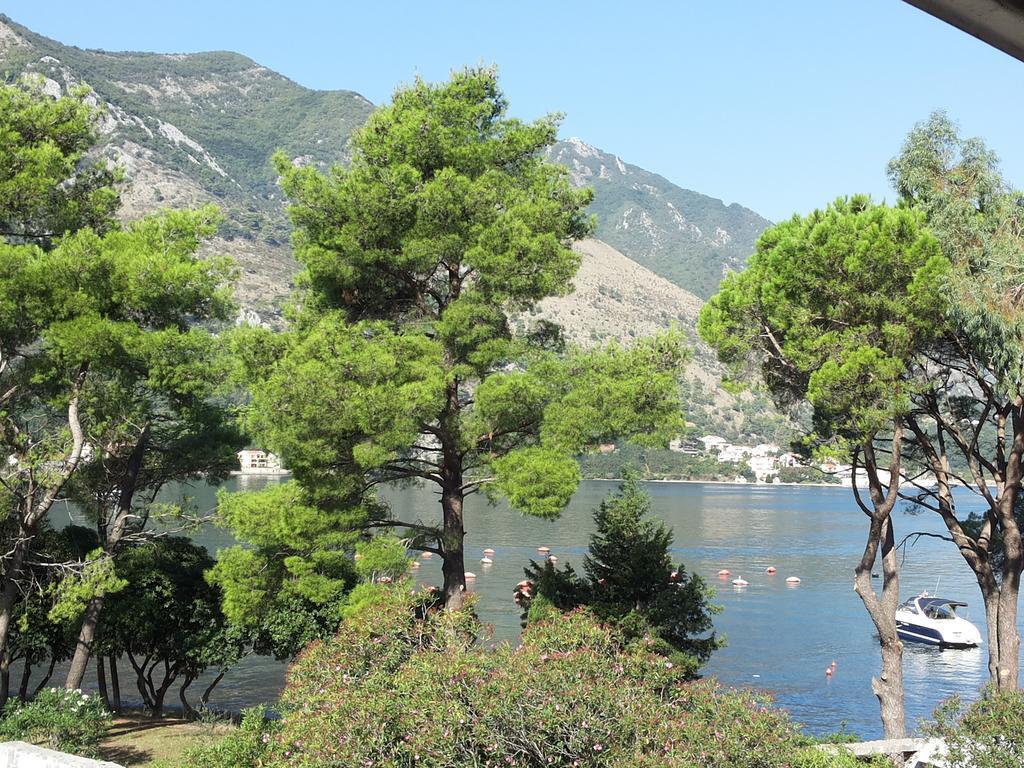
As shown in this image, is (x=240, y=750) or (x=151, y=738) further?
(x=151, y=738)

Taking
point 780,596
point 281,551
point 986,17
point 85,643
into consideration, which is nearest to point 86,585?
point 85,643

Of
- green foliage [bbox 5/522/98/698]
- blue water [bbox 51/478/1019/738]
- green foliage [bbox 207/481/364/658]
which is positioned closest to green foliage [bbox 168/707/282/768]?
Answer: green foliage [bbox 207/481/364/658]

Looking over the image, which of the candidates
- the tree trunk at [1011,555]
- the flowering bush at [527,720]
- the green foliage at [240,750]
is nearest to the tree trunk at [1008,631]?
the tree trunk at [1011,555]

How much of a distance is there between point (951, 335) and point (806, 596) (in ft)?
120

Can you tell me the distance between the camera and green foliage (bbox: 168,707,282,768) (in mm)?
9688

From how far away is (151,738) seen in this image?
15023 mm

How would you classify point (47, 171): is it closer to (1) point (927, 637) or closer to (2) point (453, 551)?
(2) point (453, 551)

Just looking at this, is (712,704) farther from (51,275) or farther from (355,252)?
(51,275)

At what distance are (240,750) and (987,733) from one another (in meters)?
7.18

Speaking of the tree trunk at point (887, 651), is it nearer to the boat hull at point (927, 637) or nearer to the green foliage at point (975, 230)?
the green foliage at point (975, 230)

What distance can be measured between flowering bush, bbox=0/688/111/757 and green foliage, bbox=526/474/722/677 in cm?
746

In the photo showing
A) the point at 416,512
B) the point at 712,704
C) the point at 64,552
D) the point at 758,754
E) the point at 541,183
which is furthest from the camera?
the point at 416,512

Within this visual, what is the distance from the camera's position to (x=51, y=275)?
44.5ft

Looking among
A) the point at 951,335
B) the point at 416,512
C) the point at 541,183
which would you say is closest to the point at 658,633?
the point at 951,335
